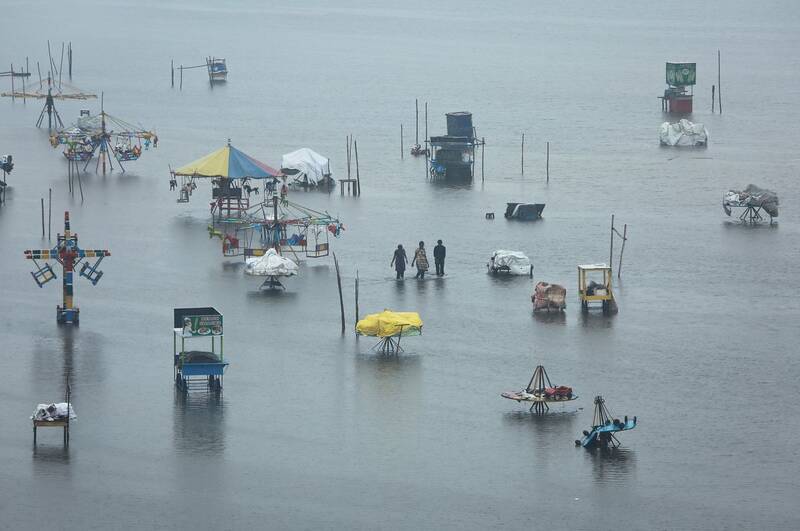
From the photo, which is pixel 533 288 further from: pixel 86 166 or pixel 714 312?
pixel 86 166

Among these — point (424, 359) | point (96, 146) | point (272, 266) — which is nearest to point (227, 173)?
point (272, 266)

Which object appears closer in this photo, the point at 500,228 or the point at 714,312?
the point at 714,312

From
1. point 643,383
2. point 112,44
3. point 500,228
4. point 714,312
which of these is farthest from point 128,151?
point 112,44

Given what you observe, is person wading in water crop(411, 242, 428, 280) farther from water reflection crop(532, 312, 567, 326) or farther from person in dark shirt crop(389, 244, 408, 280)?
water reflection crop(532, 312, 567, 326)

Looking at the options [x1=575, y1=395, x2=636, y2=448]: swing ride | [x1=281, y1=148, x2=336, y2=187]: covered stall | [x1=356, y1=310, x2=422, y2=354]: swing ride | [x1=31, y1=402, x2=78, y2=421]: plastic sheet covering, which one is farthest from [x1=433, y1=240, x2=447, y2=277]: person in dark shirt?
[x1=281, y1=148, x2=336, y2=187]: covered stall

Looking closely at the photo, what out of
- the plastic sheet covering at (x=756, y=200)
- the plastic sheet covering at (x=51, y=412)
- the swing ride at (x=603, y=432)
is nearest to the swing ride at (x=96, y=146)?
the plastic sheet covering at (x=756, y=200)
